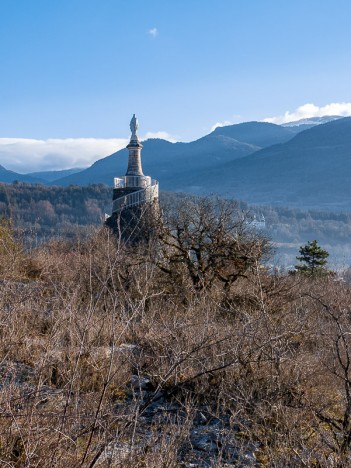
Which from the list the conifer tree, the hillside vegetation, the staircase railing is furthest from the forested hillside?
the hillside vegetation

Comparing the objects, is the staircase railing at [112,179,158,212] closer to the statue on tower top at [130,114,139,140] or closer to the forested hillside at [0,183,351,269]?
the statue on tower top at [130,114,139,140]

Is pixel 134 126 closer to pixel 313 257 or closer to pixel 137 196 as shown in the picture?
pixel 137 196

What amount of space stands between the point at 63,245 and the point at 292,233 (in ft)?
360

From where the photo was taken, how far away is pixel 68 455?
2746 mm

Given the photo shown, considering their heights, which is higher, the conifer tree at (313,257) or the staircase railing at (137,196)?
the staircase railing at (137,196)

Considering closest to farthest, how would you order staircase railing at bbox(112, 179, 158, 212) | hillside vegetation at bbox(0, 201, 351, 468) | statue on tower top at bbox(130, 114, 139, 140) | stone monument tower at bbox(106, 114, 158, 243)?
hillside vegetation at bbox(0, 201, 351, 468), stone monument tower at bbox(106, 114, 158, 243), staircase railing at bbox(112, 179, 158, 212), statue on tower top at bbox(130, 114, 139, 140)

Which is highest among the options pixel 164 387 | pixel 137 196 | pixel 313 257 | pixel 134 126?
pixel 134 126

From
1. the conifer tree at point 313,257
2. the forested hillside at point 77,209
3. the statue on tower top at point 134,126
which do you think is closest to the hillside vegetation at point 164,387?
the conifer tree at point 313,257

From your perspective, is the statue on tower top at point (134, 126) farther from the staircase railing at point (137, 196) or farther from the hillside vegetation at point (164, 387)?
the hillside vegetation at point (164, 387)

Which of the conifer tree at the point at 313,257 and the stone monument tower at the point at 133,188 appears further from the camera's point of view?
the stone monument tower at the point at 133,188

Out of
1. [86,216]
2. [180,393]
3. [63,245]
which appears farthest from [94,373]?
[86,216]

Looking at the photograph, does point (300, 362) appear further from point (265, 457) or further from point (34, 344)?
point (34, 344)

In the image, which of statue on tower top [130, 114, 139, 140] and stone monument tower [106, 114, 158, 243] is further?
statue on tower top [130, 114, 139, 140]

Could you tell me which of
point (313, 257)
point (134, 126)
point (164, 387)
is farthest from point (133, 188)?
point (164, 387)
